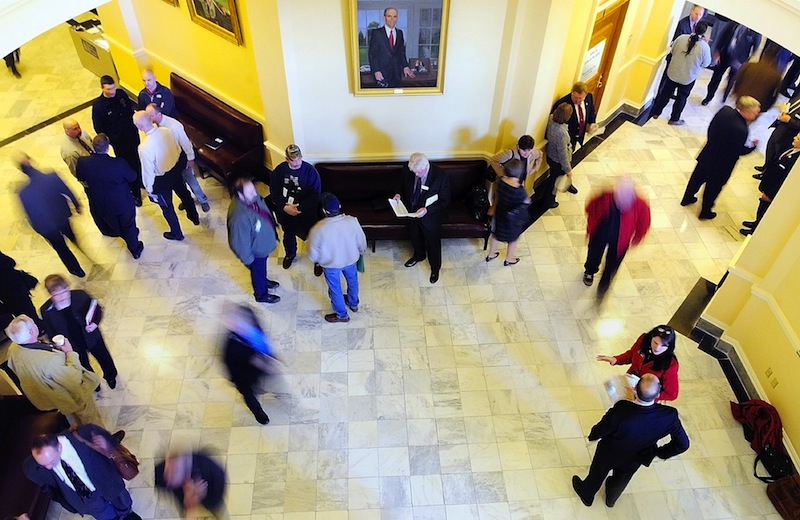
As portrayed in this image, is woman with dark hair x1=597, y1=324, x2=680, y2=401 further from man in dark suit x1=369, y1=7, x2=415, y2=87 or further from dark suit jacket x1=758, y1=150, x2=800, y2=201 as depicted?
man in dark suit x1=369, y1=7, x2=415, y2=87

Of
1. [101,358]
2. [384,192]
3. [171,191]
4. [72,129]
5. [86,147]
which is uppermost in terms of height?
[72,129]

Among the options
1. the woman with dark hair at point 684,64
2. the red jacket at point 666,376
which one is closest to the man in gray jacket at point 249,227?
the red jacket at point 666,376

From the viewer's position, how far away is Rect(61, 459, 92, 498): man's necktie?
165 inches

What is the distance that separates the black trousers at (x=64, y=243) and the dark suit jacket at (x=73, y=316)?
5.14ft

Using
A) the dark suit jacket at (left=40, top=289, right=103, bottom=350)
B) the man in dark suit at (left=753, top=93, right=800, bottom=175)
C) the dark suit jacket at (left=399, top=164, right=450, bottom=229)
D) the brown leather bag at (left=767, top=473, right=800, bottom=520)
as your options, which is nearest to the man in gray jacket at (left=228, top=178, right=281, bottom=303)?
the dark suit jacket at (left=40, top=289, right=103, bottom=350)

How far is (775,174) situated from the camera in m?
7.17

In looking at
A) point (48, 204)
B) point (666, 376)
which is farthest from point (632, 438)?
point (48, 204)

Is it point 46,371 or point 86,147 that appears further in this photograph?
point 86,147

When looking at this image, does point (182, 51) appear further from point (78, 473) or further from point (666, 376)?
point (666, 376)

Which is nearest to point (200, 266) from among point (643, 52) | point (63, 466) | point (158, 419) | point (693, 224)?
point (158, 419)

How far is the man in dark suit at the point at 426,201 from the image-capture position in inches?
248

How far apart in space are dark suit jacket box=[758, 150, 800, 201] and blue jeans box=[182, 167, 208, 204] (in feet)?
22.7

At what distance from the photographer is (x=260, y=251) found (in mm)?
6156

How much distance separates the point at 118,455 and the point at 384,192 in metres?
4.03
